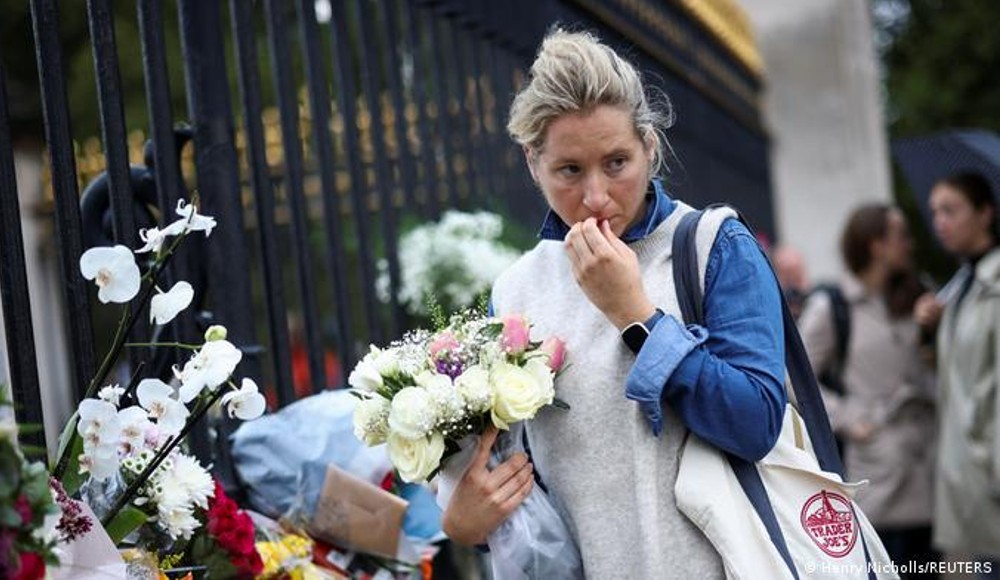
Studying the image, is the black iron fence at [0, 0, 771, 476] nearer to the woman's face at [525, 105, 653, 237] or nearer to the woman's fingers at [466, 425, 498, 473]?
the woman's face at [525, 105, 653, 237]

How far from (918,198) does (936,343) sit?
26.8 inches

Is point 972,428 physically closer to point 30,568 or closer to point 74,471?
point 74,471

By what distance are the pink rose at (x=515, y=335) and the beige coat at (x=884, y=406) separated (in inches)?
144

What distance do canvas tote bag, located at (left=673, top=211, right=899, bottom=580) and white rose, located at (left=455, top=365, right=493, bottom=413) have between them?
1.25 feet

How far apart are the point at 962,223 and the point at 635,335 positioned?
3610mm

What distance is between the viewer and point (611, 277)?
2822mm

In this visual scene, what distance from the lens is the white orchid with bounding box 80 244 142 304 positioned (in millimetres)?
2484

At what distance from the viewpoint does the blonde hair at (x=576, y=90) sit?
115 inches

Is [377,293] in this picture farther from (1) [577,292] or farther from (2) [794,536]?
(2) [794,536]

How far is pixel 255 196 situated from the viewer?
13.6 ft

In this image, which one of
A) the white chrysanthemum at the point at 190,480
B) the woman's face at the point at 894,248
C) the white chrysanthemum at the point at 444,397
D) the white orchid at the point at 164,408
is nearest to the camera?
the white orchid at the point at 164,408

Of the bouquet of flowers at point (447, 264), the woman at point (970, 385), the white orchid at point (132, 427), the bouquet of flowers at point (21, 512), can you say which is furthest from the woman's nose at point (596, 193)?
the woman at point (970, 385)

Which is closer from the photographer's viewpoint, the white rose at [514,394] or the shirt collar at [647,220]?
the white rose at [514,394]

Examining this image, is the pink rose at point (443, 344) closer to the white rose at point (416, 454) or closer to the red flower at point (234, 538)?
the white rose at point (416, 454)
